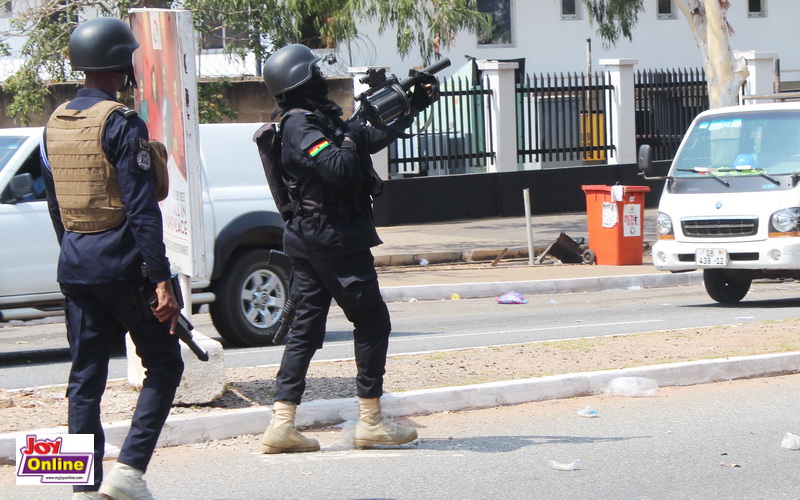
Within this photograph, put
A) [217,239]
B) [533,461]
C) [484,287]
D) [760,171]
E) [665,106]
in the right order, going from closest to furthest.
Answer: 1. [533,461]
2. [217,239]
3. [760,171]
4. [484,287]
5. [665,106]

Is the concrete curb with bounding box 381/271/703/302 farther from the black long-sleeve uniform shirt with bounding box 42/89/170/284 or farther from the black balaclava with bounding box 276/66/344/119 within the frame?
the black long-sleeve uniform shirt with bounding box 42/89/170/284

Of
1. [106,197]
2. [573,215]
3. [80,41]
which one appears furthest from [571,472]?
[573,215]

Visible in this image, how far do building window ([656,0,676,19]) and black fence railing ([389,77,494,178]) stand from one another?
1530 cm

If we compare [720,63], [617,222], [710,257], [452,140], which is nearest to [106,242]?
[710,257]

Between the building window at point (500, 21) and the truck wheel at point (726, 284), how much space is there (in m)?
21.4

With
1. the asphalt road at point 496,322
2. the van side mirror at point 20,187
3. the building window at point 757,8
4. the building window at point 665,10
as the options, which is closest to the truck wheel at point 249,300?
the asphalt road at point 496,322

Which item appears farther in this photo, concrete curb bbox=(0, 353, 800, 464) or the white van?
the white van

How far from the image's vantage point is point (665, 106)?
2416 centimetres

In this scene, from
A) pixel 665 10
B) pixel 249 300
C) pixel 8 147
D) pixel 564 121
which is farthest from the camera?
pixel 665 10

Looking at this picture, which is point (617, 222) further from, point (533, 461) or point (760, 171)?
point (533, 461)

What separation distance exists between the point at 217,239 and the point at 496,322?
3.31 metres

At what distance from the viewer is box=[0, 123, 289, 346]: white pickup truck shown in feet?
29.6

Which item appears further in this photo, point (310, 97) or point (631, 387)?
point (631, 387)

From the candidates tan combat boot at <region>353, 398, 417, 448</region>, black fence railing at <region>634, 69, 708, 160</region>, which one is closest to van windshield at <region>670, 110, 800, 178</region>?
tan combat boot at <region>353, 398, 417, 448</region>
